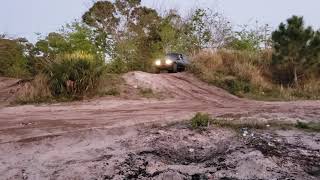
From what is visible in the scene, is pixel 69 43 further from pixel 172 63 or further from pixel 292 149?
pixel 292 149

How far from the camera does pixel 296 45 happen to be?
19375 millimetres

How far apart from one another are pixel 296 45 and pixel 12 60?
1233 cm

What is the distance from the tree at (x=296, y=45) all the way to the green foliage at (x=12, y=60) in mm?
10807

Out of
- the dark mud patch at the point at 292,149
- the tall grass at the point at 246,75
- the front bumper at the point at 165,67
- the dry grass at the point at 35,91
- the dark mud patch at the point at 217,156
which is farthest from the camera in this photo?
the front bumper at the point at 165,67

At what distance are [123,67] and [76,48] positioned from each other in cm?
288

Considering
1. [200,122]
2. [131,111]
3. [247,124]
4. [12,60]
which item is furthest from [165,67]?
[200,122]

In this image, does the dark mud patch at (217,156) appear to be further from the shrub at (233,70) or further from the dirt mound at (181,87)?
the shrub at (233,70)

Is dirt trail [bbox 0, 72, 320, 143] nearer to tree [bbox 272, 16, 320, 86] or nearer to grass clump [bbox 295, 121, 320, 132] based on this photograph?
grass clump [bbox 295, 121, 320, 132]

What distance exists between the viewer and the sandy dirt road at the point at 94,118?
356 inches

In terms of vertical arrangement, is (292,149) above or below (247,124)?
below

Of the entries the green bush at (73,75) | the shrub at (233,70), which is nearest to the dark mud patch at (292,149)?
the green bush at (73,75)

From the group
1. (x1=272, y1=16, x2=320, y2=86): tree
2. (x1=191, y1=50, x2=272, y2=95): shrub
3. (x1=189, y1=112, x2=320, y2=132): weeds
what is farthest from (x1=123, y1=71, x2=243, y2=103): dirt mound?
(x1=189, y1=112, x2=320, y2=132): weeds

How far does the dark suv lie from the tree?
4.86 meters

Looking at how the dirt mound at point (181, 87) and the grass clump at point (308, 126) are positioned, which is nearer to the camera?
the grass clump at point (308, 126)
